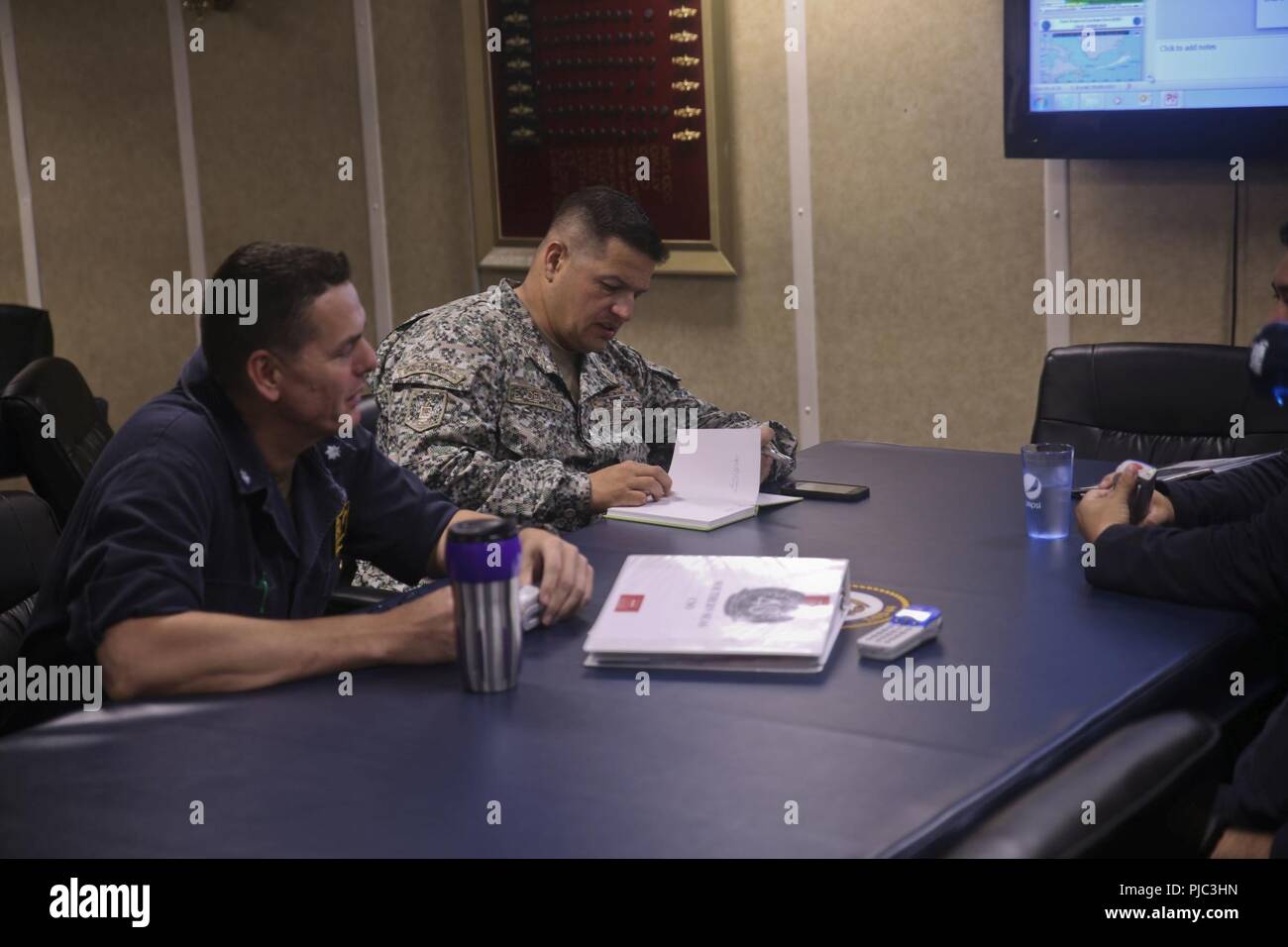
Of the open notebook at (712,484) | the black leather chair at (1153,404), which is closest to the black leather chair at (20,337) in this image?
the open notebook at (712,484)

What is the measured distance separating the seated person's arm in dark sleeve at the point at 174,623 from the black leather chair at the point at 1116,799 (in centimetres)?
81

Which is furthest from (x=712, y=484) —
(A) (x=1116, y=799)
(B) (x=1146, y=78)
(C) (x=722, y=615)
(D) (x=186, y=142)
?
(D) (x=186, y=142)

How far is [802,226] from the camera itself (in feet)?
14.5

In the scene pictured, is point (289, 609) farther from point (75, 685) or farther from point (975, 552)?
point (975, 552)

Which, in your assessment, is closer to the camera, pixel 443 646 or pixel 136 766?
pixel 136 766

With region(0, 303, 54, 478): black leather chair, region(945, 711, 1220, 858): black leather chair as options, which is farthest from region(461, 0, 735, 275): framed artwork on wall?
region(945, 711, 1220, 858): black leather chair

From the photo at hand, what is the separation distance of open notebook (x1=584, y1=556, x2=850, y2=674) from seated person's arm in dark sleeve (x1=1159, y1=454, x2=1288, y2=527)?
731 mm

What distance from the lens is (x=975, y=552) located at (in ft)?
7.25

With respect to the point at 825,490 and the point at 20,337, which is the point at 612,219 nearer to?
the point at 825,490

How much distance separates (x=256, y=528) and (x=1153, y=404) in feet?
6.25

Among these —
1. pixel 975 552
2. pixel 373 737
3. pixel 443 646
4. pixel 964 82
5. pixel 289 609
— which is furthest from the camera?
pixel 964 82
